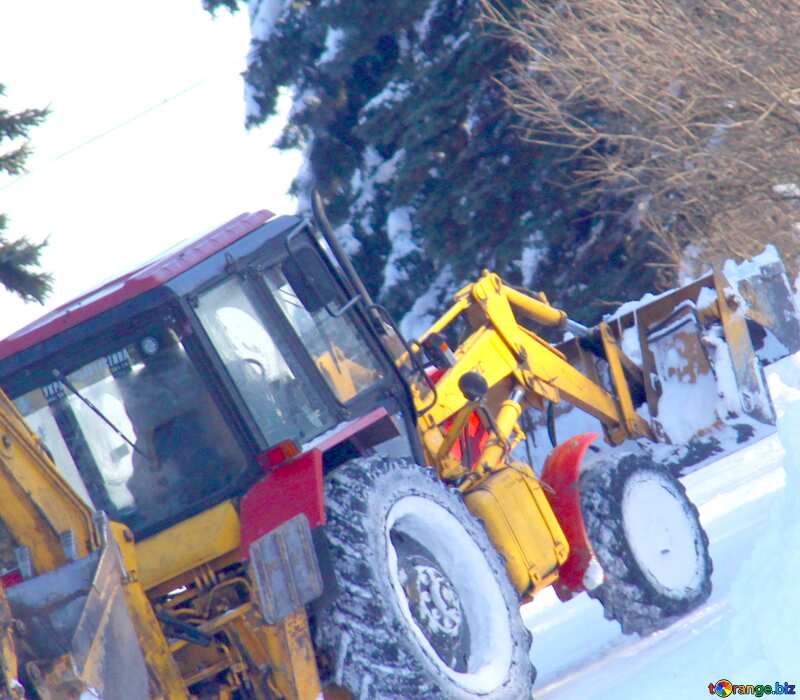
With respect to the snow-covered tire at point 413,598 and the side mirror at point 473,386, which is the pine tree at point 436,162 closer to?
the side mirror at point 473,386

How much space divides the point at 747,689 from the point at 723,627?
127 cm

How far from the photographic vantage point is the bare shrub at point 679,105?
46.1 feet

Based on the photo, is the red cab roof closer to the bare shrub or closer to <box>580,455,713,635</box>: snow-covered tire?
<box>580,455,713,635</box>: snow-covered tire

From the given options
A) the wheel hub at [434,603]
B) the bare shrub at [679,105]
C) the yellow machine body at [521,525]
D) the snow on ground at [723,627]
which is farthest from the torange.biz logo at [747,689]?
the bare shrub at [679,105]

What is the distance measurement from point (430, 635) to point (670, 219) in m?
10.8

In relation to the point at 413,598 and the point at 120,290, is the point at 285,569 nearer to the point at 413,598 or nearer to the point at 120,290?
the point at 413,598

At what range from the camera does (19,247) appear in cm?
1449

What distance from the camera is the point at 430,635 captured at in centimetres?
559

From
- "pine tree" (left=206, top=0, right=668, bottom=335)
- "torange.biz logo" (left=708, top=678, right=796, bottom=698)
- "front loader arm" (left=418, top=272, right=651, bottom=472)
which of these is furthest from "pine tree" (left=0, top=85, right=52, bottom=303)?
"torange.biz logo" (left=708, top=678, right=796, bottom=698)

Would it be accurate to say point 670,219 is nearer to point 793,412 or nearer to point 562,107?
point 562,107

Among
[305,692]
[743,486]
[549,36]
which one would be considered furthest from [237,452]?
[549,36]

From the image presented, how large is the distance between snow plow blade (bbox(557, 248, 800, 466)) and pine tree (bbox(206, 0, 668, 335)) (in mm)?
6553

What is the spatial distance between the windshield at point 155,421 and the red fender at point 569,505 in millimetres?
1969

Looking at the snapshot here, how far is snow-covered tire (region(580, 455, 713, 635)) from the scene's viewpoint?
711cm
